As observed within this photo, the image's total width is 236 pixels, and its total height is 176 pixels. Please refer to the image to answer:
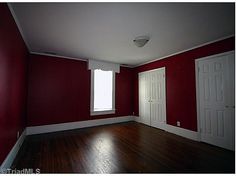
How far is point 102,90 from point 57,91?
1.65m

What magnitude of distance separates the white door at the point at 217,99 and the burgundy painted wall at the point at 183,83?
183mm

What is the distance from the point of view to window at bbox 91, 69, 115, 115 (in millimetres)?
4844

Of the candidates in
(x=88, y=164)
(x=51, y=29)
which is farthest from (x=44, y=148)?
(x=51, y=29)

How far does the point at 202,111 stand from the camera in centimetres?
326

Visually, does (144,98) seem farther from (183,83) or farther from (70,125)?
(70,125)

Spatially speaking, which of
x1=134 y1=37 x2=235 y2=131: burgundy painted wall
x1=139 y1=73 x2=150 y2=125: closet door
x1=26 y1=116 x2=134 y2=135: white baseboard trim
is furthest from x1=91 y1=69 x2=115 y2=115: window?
x1=134 y1=37 x2=235 y2=131: burgundy painted wall

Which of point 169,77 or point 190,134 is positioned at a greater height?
point 169,77

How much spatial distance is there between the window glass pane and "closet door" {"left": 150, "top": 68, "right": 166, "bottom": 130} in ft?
5.61

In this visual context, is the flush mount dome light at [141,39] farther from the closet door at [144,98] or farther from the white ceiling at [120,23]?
the closet door at [144,98]

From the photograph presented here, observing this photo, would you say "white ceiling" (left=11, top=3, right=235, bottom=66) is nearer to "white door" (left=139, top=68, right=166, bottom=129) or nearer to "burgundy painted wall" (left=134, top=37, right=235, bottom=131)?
"burgundy painted wall" (left=134, top=37, right=235, bottom=131)

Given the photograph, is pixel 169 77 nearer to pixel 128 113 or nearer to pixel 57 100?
pixel 128 113

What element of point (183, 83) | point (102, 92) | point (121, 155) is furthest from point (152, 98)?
point (121, 155)

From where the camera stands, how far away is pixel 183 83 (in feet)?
12.3

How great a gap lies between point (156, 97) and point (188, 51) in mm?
1860
